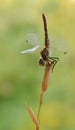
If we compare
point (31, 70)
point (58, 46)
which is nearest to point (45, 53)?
point (58, 46)

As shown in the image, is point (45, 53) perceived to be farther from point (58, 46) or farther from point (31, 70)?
point (31, 70)

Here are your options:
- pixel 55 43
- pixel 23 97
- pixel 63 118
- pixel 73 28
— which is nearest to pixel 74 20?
pixel 73 28

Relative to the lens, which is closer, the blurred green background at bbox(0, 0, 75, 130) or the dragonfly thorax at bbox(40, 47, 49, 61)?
the dragonfly thorax at bbox(40, 47, 49, 61)

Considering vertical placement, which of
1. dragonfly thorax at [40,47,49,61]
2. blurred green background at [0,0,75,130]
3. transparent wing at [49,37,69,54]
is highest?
transparent wing at [49,37,69,54]

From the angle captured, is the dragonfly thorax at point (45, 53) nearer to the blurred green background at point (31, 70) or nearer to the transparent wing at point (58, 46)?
the transparent wing at point (58, 46)

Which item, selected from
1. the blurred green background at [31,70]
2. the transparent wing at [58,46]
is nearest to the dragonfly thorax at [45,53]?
the transparent wing at [58,46]

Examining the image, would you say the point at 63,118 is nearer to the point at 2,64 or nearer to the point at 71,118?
the point at 71,118

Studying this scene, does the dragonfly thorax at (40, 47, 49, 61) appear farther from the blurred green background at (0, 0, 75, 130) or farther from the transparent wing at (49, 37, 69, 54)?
the blurred green background at (0, 0, 75, 130)

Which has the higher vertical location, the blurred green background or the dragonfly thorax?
the dragonfly thorax

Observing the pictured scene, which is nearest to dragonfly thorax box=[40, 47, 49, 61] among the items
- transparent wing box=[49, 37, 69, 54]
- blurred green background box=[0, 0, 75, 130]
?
transparent wing box=[49, 37, 69, 54]
